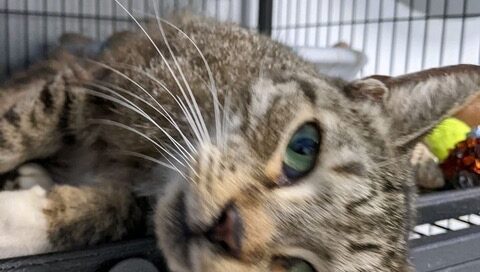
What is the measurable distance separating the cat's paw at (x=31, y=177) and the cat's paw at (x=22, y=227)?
5.6 inches

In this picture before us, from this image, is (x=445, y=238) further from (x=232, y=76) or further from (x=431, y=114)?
(x=232, y=76)

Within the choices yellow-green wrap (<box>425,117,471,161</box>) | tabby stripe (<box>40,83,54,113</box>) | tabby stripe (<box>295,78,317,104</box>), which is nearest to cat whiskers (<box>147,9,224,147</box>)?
tabby stripe (<box>295,78,317,104</box>)

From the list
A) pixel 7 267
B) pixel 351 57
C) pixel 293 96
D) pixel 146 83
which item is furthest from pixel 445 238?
pixel 351 57

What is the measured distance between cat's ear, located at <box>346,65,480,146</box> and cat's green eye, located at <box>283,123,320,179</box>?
0.51 ft

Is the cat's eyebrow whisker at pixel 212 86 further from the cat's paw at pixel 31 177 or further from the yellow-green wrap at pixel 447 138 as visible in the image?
the yellow-green wrap at pixel 447 138

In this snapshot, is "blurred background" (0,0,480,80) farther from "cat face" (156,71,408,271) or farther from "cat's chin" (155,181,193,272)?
"cat's chin" (155,181,193,272)

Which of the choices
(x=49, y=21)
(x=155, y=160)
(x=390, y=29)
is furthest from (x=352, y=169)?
(x=390, y=29)

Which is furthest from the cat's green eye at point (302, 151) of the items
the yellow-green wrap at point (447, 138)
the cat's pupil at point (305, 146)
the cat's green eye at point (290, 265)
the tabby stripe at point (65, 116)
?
the yellow-green wrap at point (447, 138)

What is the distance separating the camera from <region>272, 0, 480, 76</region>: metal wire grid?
2098 mm

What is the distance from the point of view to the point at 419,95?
3.14 feet

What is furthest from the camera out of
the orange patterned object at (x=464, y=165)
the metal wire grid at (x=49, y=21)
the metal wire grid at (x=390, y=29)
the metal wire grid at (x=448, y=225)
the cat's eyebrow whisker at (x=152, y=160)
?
the metal wire grid at (x=390, y=29)

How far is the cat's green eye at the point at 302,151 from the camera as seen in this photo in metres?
0.79

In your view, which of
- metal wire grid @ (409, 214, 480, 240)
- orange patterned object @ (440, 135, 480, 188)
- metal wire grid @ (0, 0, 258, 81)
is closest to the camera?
metal wire grid @ (409, 214, 480, 240)

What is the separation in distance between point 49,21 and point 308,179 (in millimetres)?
1324
